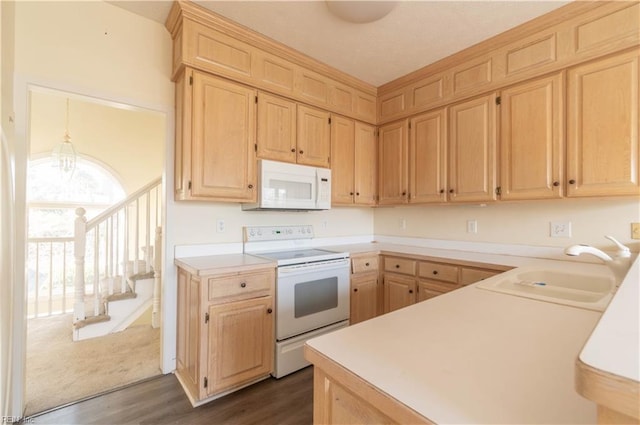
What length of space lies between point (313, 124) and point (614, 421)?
2559 millimetres

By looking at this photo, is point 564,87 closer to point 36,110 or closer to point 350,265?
point 350,265

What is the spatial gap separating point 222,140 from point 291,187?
2.17ft

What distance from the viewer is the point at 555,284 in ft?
5.50

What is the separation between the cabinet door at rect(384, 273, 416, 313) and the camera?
256 cm

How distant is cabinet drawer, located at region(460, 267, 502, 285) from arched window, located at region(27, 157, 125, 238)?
495cm

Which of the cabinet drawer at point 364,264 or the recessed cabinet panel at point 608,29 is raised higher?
the recessed cabinet panel at point 608,29

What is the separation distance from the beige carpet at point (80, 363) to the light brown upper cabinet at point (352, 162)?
7.12 feet

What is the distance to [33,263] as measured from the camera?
11.7ft

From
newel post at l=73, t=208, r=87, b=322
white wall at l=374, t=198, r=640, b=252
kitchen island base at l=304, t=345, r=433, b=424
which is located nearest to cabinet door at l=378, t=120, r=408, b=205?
white wall at l=374, t=198, r=640, b=252

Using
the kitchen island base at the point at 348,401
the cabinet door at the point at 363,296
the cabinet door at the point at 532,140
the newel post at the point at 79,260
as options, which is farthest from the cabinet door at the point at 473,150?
the newel post at the point at 79,260

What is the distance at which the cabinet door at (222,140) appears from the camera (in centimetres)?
201

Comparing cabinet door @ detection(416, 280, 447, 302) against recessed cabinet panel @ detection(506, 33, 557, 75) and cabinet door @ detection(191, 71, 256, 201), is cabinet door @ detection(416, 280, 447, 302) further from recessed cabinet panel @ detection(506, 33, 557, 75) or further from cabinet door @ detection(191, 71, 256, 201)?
recessed cabinet panel @ detection(506, 33, 557, 75)

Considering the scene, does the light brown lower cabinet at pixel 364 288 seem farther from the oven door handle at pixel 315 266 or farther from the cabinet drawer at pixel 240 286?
the cabinet drawer at pixel 240 286

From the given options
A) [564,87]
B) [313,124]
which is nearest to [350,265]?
[313,124]
